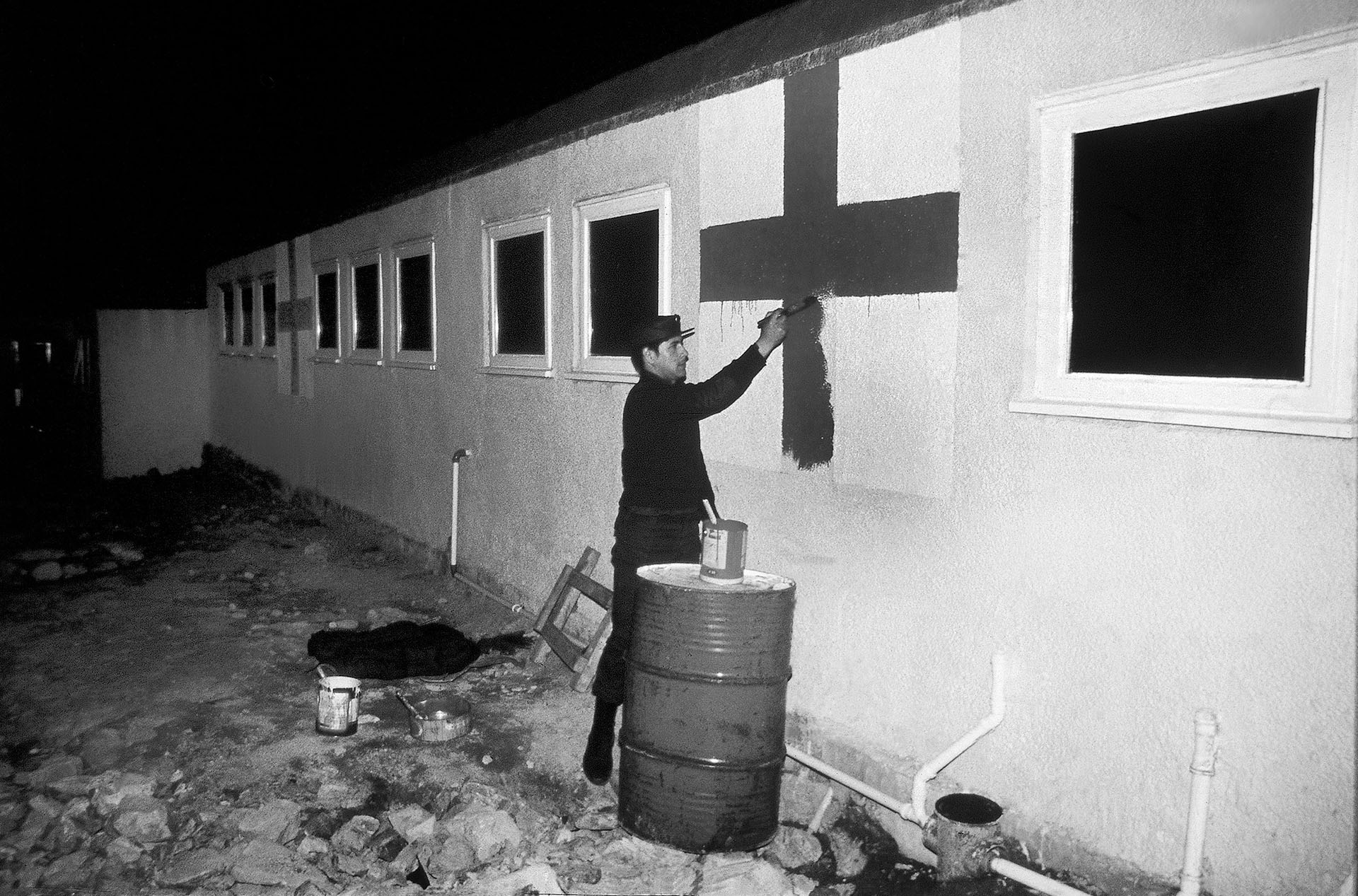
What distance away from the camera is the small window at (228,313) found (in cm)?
1438

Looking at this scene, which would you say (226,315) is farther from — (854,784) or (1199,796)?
(1199,796)

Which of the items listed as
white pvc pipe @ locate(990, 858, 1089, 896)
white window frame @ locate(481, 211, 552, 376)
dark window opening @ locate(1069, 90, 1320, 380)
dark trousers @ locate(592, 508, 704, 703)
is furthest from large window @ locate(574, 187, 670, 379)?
white pvc pipe @ locate(990, 858, 1089, 896)

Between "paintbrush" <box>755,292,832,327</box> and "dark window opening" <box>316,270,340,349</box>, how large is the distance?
7077 mm

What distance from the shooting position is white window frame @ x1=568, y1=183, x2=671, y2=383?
4.86 meters

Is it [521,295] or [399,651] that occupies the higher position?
[521,295]

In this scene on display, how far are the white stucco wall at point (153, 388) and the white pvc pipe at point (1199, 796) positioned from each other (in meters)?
15.6

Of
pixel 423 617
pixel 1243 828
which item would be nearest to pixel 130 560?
pixel 423 617

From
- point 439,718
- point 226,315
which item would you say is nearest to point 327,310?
point 226,315

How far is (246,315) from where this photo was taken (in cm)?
1380

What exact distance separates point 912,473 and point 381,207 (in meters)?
6.50

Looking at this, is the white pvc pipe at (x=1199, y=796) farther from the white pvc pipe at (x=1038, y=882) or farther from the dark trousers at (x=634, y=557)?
the dark trousers at (x=634, y=557)

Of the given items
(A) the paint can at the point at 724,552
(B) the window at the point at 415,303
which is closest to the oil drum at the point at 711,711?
(A) the paint can at the point at 724,552

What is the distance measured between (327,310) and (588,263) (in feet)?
19.2

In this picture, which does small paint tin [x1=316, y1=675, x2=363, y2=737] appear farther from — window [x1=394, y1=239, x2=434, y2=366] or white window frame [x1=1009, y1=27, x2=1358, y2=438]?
window [x1=394, y1=239, x2=434, y2=366]
